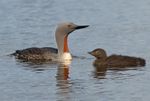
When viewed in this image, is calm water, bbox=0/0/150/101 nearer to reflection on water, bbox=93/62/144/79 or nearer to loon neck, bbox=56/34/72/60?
reflection on water, bbox=93/62/144/79

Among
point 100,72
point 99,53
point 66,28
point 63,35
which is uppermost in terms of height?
point 66,28

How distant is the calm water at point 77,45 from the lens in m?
14.2

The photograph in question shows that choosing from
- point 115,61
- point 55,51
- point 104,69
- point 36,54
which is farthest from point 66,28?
point 104,69

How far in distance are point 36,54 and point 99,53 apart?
5.17ft

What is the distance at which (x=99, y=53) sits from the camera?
1727 cm

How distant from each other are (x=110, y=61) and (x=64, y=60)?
1357 millimetres

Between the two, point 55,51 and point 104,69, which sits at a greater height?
point 55,51

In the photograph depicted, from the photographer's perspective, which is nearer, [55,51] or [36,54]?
[36,54]

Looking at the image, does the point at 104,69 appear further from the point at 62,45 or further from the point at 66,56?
the point at 62,45

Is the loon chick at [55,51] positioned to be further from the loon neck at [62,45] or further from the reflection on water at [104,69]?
the reflection on water at [104,69]

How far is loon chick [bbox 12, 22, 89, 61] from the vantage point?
18134 millimetres

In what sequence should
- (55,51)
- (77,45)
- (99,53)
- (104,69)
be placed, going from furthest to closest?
1. (77,45)
2. (55,51)
3. (99,53)
4. (104,69)

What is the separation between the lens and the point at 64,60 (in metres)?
18.0

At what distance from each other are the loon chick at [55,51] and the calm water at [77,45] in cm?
26
